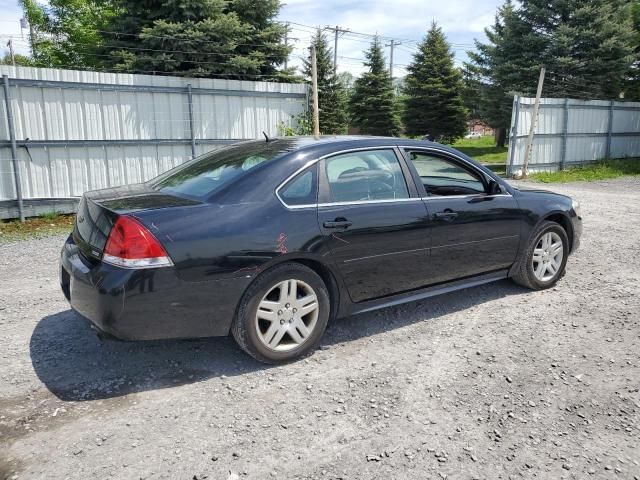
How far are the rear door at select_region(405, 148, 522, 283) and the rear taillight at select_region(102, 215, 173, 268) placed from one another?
6.99 feet

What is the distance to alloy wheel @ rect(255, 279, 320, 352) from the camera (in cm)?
345

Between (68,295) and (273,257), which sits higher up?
(273,257)

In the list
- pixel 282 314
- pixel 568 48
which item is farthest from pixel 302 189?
pixel 568 48

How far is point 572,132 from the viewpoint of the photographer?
58.4 ft

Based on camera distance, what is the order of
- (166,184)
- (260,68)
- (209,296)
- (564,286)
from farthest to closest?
(260,68) < (564,286) < (166,184) < (209,296)

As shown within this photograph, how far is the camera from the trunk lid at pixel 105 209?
3.23 metres

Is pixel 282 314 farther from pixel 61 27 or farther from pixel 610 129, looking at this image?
pixel 61 27

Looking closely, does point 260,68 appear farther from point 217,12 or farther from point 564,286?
point 564,286

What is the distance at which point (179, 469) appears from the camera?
8.18 ft

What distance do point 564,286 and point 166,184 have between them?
12.9 feet

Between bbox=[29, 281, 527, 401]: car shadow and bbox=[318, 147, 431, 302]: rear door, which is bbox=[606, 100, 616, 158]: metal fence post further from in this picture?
bbox=[318, 147, 431, 302]: rear door

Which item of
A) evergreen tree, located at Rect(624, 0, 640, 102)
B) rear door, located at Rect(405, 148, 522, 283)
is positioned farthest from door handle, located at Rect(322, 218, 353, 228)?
evergreen tree, located at Rect(624, 0, 640, 102)

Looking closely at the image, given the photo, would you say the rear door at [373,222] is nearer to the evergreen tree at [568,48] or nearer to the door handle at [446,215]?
the door handle at [446,215]

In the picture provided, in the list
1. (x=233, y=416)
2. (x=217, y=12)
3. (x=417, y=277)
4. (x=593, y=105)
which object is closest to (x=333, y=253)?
(x=417, y=277)
